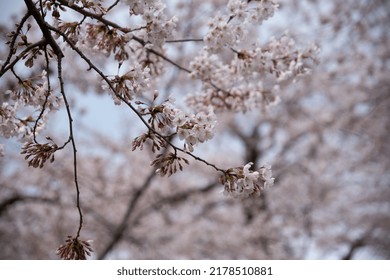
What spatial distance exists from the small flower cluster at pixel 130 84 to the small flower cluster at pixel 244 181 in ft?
1.71

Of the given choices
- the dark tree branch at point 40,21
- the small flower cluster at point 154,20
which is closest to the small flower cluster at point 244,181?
the small flower cluster at point 154,20

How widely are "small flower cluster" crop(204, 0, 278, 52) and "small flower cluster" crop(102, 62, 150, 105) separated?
58cm

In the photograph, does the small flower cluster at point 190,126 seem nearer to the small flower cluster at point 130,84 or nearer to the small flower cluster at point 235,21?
the small flower cluster at point 130,84

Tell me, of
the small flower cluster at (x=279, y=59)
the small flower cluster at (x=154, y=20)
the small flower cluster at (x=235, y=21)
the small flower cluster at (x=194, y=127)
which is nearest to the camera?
the small flower cluster at (x=194, y=127)

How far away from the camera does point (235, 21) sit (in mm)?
2219

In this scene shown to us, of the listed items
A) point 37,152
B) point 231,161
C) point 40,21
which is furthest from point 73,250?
point 231,161

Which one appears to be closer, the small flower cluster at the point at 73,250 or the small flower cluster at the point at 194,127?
the small flower cluster at the point at 194,127

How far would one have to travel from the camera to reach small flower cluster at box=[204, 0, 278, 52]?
7.11 feet

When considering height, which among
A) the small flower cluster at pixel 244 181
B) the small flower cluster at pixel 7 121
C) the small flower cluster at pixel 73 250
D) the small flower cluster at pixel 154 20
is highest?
the small flower cluster at pixel 154 20

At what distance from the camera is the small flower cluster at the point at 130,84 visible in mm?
1734

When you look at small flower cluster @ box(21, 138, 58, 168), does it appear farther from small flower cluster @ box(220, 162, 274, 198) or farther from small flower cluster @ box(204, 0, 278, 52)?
small flower cluster @ box(204, 0, 278, 52)

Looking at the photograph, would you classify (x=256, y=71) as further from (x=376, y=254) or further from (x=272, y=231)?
(x=376, y=254)

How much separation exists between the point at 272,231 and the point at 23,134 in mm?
6173

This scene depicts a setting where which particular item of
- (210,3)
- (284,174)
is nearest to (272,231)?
(284,174)
